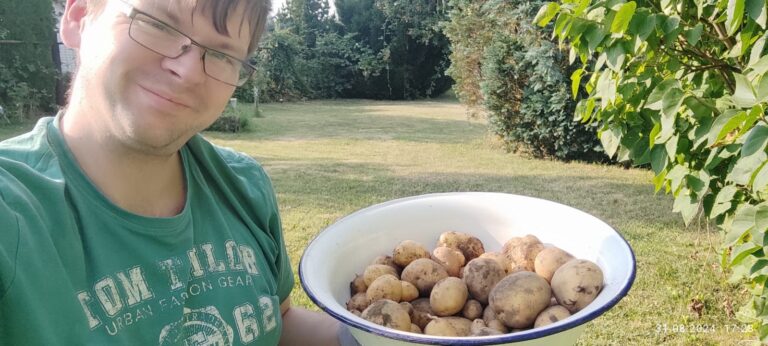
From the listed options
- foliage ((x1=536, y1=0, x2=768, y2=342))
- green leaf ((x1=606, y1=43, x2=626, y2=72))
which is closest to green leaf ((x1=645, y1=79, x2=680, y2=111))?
foliage ((x1=536, y1=0, x2=768, y2=342))

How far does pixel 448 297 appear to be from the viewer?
1235 mm

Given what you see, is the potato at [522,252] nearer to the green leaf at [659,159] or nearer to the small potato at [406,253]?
the small potato at [406,253]

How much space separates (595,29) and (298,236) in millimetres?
3064

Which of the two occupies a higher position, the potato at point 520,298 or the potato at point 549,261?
the potato at point 549,261

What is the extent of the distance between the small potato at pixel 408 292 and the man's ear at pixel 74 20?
83cm

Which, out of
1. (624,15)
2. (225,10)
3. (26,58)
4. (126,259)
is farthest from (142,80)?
(26,58)

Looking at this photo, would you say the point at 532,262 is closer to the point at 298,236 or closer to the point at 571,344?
the point at 571,344

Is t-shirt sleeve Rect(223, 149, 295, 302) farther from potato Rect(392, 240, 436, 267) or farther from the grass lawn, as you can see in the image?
the grass lawn

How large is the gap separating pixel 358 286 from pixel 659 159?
1.10 m

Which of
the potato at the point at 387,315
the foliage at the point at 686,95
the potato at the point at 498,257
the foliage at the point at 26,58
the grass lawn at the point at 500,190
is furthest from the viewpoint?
the foliage at the point at 26,58

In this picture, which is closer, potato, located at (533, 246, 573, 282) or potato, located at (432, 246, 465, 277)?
potato, located at (533, 246, 573, 282)

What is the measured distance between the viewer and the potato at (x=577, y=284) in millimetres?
1055

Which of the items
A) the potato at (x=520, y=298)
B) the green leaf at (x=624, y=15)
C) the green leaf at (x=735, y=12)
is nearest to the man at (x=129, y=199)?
the potato at (x=520, y=298)

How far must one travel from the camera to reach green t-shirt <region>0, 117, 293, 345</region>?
87 cm
